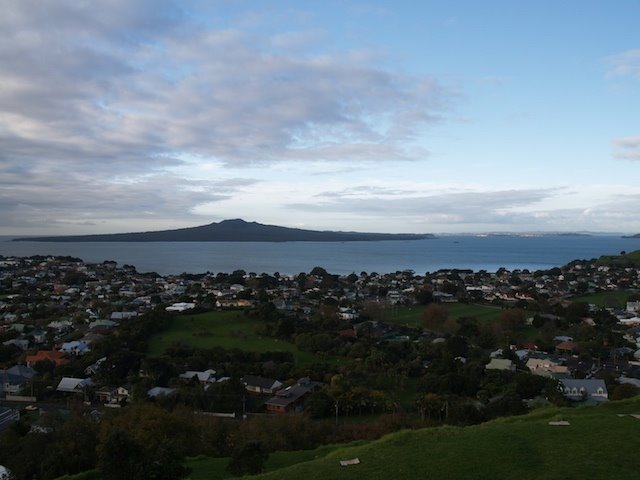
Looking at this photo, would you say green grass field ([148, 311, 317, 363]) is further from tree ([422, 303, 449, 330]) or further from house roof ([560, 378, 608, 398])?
house roof ([560, 378, 608, 398])

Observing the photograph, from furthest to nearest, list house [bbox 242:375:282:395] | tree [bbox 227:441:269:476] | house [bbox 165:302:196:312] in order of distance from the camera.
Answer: house [bbox 165:302:196:312], house [bbox 242:375:282:395], tree [bbox 227:441:269:476]

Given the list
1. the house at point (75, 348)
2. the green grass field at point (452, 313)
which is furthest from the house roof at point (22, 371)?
the green grass field at point (452, 313)

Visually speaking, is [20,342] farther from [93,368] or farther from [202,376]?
[202,376]

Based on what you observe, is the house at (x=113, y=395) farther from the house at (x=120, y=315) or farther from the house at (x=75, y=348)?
the house at (x=120, y=315)

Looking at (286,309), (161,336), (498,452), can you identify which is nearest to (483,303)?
(286,309)

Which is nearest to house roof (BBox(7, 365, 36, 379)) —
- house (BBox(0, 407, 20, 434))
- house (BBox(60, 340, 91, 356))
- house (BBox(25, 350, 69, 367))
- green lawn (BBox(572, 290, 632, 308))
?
house (BBox(25, 350, 69, 367))

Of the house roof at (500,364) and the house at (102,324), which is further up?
the house roof at (500,364)
